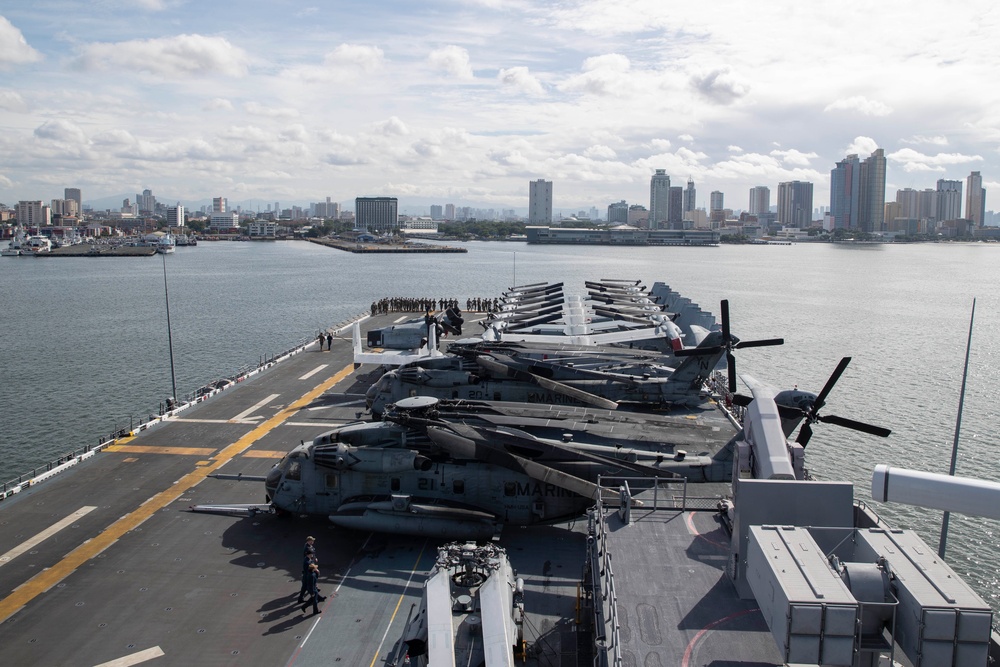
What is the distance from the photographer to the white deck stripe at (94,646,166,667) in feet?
56.3

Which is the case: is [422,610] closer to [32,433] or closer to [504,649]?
[504,649]

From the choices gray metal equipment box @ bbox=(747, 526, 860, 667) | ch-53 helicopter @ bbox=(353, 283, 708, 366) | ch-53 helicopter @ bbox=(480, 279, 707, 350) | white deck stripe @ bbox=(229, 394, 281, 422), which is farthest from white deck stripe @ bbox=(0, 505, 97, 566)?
ch-53 helicopter @ bbox=(480, 279, 707, 350)

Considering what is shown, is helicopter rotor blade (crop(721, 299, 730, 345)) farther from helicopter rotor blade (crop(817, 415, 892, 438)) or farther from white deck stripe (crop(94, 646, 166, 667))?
white deck stripe (crop(94, 646, 166, 667))

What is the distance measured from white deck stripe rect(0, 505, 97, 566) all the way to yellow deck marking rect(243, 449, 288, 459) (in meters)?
6.71

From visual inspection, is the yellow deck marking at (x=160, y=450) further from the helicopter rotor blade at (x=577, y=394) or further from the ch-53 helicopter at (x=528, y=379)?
the helicopter rotor blade at (x=577, y=394)

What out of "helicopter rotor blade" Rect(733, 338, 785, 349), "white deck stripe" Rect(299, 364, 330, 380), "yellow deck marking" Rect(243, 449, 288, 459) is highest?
"helicopter rotor blade" Rect(733, 338, 785, 349)

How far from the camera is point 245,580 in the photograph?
2106cm

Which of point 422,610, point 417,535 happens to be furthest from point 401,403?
point 422,610

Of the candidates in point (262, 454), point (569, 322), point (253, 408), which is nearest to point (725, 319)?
point (262, 454)

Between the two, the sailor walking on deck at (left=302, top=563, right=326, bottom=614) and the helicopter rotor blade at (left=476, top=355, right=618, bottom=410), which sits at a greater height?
the helicopter rotor blade at (left=476, top=355, right=618, bottom=410)

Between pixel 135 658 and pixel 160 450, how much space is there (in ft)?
53.0

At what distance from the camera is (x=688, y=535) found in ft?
53.2

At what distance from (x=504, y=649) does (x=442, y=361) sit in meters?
22.1

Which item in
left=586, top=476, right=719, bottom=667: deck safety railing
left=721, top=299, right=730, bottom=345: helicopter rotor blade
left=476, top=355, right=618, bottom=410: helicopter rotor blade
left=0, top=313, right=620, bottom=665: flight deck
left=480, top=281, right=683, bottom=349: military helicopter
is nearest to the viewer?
left=586, top=476, right=719, bottom=667: deck safety railing
